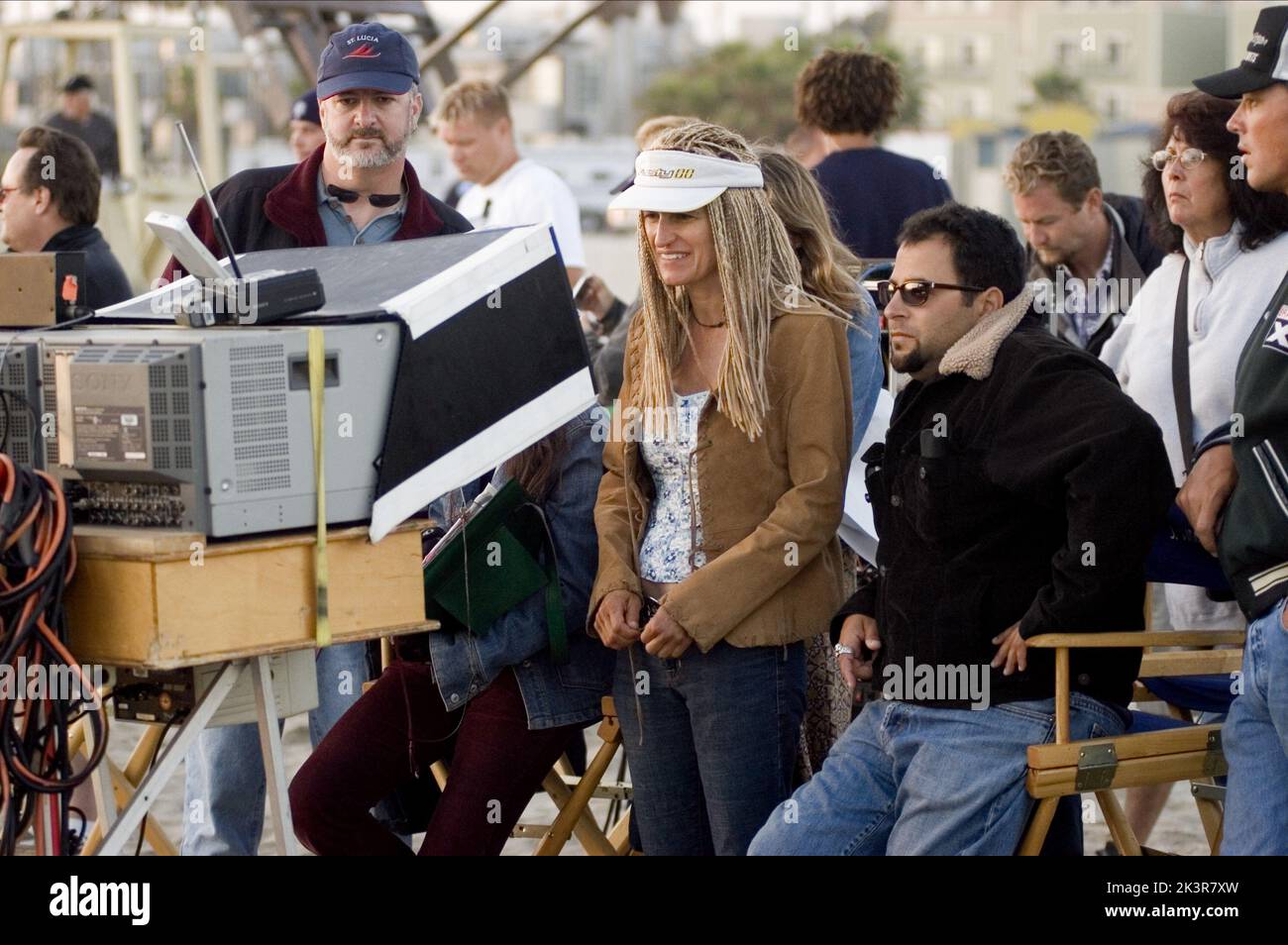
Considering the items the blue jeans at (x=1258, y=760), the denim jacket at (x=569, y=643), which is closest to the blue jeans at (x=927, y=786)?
the blue jeans at (x=1258, y=760)

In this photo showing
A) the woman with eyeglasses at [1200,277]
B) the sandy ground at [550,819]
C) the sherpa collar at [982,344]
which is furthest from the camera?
the sandy ground at [550,819]

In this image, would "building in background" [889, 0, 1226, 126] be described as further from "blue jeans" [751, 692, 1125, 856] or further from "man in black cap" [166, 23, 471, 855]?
"blue jeans" [751, 692, 1125, 856]

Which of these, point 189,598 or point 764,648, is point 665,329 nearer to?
point 764,648

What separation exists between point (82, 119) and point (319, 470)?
10292mm

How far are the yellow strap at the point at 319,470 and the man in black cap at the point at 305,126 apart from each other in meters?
4.05

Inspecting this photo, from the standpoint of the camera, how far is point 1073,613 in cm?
324

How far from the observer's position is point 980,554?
3387 mm

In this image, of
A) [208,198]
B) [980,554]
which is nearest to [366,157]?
[208,198]

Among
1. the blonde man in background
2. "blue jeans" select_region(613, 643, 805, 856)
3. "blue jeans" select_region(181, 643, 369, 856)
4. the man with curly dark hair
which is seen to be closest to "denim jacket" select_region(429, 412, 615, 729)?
"blue jeans" select_region(613, 643, 805, 856)

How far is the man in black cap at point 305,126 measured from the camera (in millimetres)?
6906

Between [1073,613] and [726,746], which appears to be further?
[726,746]

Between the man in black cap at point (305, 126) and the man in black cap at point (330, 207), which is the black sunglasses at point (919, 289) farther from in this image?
the man in black cap at point (305, 126)

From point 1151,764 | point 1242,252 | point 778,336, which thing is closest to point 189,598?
point 778,336

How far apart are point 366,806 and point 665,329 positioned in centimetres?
119
